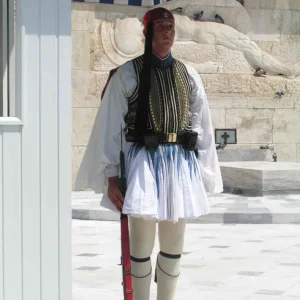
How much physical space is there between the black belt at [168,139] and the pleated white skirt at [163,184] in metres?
0.02

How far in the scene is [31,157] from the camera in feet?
11.9

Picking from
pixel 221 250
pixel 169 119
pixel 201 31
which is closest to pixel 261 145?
pixel 201 31

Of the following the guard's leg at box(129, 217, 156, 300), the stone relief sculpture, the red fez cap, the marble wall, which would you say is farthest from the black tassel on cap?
the stone relief sculpture

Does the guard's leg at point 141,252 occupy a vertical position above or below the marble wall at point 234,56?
below

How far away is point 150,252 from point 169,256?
0.10 m

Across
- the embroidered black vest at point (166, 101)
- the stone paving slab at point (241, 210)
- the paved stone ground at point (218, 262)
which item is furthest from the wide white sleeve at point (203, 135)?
the stone paving slab at point (241, 210)

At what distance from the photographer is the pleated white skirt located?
3869 mm

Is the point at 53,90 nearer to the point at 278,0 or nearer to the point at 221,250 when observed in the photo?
the point at 221,250

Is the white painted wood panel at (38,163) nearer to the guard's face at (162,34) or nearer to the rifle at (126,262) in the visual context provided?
the rifle at (126,262)

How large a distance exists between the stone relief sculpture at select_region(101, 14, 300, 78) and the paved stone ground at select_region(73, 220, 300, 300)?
14.3ft

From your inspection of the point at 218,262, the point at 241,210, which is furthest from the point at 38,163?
the point at 241,210

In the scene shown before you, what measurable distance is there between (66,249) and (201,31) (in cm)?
1009

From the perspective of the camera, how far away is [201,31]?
1350 centimetres

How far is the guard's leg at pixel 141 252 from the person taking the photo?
13.2 ft
